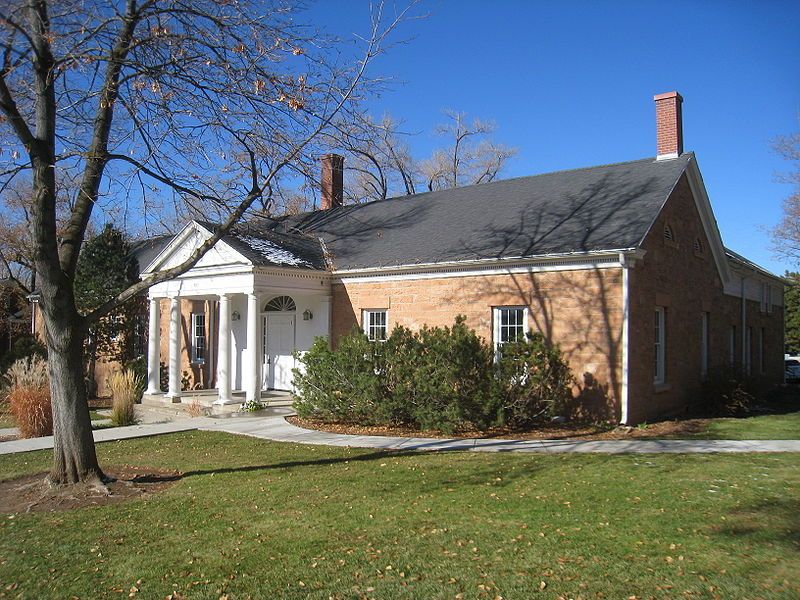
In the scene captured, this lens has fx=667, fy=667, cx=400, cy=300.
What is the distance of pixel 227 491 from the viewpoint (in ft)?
27.6

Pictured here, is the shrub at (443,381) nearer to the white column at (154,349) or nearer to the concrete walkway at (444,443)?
the concrete walkway at (444,443)

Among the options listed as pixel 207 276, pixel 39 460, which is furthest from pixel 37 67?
pixel 207 276

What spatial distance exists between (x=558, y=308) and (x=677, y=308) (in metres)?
3.98

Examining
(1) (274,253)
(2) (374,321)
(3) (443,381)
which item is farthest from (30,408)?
(3) (443,381)

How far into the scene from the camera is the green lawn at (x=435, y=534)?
5.28m

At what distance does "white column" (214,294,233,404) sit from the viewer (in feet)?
54.6

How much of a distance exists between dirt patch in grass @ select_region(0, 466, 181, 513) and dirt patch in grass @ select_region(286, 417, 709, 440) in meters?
4.91

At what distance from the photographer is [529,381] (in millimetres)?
13047

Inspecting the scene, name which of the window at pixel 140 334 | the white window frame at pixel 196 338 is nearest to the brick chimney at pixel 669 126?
the white window frame at pixel 196 338

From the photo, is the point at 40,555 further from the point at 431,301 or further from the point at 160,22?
the point at 431,301

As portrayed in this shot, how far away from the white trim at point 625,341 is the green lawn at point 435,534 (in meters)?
3.38

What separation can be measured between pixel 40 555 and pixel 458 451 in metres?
6.55

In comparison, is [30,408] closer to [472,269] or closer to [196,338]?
[196,338]

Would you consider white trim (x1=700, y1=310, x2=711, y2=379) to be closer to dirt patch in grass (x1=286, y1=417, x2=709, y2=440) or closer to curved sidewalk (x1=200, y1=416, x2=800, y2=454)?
dirt patch in grass (x1=286, y1=417, x2=709, y2=440)
